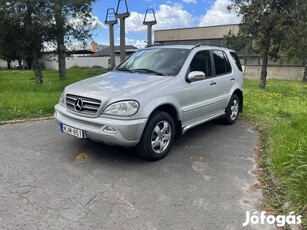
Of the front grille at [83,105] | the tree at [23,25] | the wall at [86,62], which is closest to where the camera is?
the front grille at [83,105]

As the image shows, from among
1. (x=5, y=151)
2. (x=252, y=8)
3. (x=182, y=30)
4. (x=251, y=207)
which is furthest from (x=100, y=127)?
(x=182, y=30)

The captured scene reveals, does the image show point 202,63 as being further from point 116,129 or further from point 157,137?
point 116,129

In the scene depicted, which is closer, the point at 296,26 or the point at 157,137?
the point at 157,137

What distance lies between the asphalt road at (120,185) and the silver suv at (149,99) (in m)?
0.42

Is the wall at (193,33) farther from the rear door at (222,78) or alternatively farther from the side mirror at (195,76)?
the side mirror at (195,76)

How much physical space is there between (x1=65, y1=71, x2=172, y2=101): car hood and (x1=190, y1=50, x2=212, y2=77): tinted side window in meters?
0.79

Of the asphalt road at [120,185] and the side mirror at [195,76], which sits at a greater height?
the side mirror at [195,76]

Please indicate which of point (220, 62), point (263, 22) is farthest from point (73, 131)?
point (263, 22)

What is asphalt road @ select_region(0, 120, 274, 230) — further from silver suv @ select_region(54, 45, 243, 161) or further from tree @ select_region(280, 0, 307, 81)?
tree @ select_region(280, 0, 307, 81)

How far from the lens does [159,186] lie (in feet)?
11.7

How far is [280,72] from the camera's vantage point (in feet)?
104

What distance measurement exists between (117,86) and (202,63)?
187cm

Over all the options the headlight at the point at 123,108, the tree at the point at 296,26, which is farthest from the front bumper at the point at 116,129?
the tree at the point at 296,26

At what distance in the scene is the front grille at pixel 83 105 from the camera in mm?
4016
